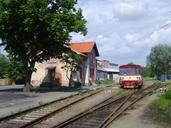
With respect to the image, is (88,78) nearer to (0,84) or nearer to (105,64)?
(0,84)

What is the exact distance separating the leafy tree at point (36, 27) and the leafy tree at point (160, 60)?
62650mm

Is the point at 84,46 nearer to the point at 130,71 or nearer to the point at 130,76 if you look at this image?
the point at 130,71

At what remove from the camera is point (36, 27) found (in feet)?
124

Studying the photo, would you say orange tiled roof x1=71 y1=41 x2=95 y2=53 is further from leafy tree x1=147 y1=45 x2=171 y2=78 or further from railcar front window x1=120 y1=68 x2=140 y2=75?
leafy tree x1=147 y1=45 x2=171 y2=78

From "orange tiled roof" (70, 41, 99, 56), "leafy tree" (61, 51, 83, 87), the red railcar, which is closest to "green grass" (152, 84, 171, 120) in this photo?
the red railcar

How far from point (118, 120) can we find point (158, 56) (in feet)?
288

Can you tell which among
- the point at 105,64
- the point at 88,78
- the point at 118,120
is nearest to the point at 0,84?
the point at 88,78

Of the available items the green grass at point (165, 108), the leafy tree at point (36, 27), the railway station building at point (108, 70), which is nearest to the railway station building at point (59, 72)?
the leafy tree at point (36, 27)

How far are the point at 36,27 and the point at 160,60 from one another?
70057 mm

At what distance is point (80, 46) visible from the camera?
2542 inches

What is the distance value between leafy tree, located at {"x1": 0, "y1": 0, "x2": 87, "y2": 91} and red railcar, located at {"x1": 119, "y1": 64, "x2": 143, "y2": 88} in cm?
724

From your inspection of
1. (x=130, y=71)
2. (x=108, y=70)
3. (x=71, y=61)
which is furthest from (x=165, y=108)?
(x=108, y=70)

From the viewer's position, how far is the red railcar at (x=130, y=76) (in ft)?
142

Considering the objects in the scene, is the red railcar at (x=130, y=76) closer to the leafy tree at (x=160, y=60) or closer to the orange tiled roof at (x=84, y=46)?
the orange tiled roof at (x=84, y=46)
